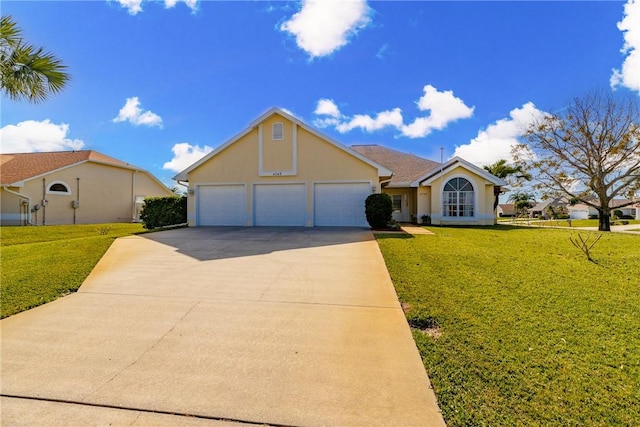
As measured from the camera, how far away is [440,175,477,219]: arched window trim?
733 inches

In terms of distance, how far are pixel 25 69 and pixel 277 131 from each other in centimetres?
941

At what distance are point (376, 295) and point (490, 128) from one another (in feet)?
76.0

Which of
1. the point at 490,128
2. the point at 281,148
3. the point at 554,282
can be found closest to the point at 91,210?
the point at 281,148

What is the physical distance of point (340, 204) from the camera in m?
15.2

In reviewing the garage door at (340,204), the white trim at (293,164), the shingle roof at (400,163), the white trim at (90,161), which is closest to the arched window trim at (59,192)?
the white trim at (90,161)

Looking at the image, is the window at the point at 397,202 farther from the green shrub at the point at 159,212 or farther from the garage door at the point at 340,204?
the green shrub at the point at 159,212

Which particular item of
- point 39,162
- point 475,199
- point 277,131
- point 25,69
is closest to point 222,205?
point 277,131

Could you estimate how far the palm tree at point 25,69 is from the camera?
864 cm

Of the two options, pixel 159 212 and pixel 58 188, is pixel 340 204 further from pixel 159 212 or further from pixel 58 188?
pixel 58 188

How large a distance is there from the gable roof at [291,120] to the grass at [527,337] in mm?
8172

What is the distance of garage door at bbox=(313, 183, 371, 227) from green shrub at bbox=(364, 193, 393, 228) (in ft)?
3.81

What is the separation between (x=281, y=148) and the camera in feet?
51.3

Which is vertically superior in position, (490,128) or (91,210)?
(490,128)

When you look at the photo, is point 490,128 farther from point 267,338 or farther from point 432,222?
point 267,338
